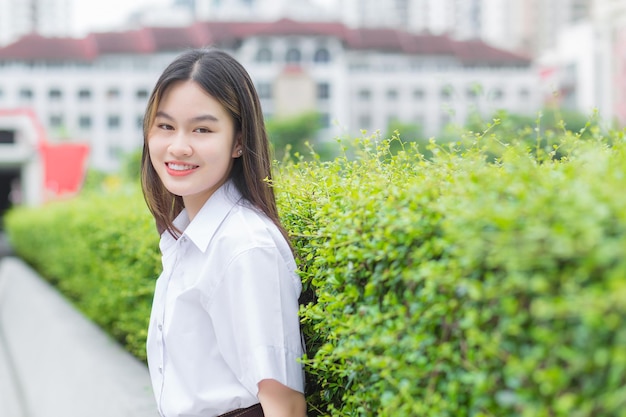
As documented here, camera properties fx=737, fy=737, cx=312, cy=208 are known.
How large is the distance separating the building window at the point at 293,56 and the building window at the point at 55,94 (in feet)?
56.3

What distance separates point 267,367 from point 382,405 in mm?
316

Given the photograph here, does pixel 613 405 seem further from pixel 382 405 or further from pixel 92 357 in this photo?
pixel 92 357

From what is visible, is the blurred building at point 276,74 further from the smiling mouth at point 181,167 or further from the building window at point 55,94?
the smiling mouth at point 181,167

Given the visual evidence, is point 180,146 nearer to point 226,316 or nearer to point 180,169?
point 180,169

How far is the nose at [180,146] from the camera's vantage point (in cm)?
193

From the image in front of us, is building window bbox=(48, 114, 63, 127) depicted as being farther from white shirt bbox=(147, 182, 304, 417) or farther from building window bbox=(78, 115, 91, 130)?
white shirt bbox=(147, 182, 304, 417)

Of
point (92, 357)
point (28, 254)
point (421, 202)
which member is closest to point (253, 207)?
point (421, 202)

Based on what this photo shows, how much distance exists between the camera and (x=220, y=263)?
5.79 ft

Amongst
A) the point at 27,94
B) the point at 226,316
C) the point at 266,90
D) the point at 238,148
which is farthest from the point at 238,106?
the point at 27,94

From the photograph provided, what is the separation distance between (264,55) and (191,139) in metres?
55.7

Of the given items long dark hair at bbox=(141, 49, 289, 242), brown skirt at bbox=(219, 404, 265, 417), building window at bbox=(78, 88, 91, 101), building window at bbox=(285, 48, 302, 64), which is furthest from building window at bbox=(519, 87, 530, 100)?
brown skirt at bbox=(219, 404, 265, 417)

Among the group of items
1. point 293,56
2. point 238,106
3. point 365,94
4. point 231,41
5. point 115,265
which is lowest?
point 365,94

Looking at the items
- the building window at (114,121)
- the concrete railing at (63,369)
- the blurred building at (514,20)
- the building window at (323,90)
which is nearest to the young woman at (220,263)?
the concrete railing at (63,369)

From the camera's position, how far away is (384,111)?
58.8 m
